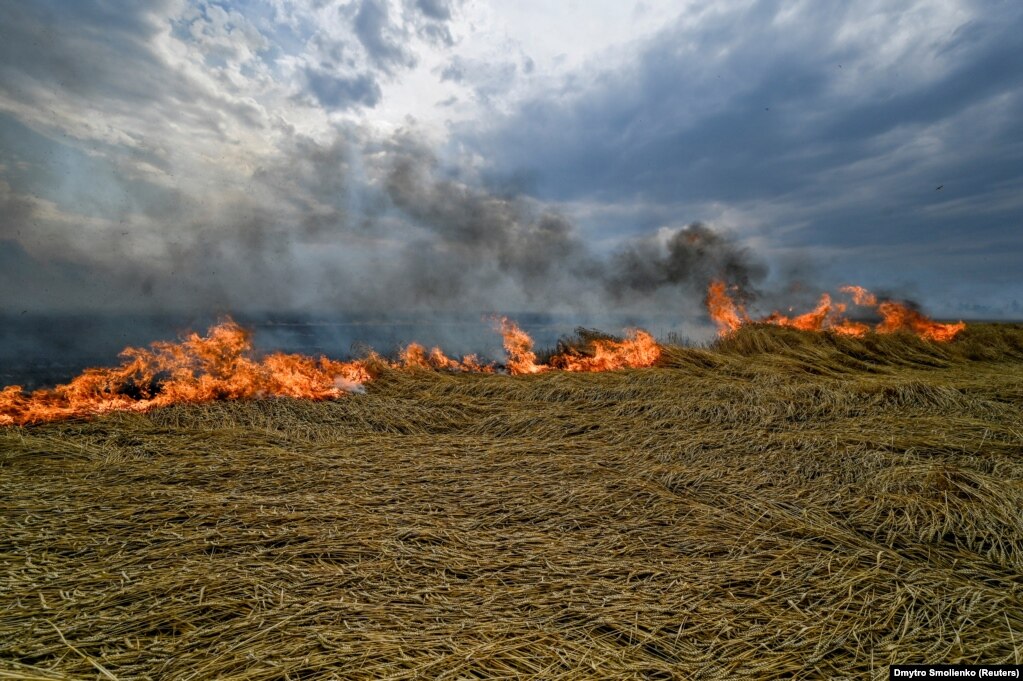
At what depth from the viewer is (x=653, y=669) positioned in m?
2.06

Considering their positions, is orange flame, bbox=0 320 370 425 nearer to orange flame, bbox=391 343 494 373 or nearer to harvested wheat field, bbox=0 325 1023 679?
harvested wheat field, bbox=0 325 1023 679

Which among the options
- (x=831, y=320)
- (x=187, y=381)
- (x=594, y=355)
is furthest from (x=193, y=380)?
(x=831, y=320)

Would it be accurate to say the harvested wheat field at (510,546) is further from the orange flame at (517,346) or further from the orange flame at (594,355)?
the orange flame at (517,346)

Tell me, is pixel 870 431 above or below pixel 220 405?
below

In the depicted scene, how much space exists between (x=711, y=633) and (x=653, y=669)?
0.42 metres

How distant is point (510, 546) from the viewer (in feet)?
10.0

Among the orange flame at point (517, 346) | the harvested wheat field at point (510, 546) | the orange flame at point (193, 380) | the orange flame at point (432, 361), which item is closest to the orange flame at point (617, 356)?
the orange flame at point (517, 346)

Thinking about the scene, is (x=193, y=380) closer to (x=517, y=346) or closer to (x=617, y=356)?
(x=517, y=346)

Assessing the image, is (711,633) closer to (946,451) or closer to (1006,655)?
(1006,655)

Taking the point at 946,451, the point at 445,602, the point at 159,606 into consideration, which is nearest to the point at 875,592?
the point at 445,602

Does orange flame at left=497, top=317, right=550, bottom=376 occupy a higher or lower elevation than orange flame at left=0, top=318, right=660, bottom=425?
higher

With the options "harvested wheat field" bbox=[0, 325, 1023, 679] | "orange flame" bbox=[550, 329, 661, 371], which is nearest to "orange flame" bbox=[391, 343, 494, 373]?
"orange flame" bbox=[550, 329, 661, 371]

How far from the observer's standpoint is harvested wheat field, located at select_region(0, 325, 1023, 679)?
6.99ft

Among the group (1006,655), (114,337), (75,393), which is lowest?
(1006,655)
